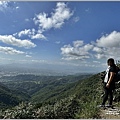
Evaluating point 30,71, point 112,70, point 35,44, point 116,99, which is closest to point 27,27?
point 35,44

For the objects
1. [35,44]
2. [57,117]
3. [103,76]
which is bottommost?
[57,117]

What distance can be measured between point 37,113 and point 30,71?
149968 mm

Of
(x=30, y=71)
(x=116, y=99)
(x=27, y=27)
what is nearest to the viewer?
(x=116, y=99)

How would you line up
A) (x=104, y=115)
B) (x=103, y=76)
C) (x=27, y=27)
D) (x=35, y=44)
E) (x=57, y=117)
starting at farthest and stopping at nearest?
(x=35, y=44) < (x=27, y=27) < (x=103, y=76) < (x=57, y=117) < (x=104, y=115)

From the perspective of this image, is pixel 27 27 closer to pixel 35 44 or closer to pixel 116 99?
pixel 35 44

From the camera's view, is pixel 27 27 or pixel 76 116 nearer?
pixel 76 116

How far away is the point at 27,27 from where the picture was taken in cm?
1425

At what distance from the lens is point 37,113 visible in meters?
5.55

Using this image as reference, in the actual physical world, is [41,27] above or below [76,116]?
above

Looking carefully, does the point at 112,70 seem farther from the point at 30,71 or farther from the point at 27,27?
the point at 30,71

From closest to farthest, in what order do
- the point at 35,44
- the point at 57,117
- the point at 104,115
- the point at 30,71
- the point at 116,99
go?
1. the point at 104,115
2. the point at 57,117
3. the point at 116,99
4. the point at 35,44
5. the point at 30,71

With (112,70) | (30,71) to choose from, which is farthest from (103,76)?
(30,71)

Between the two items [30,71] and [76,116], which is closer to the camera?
[76,116]

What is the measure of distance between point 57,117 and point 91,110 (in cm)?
83
